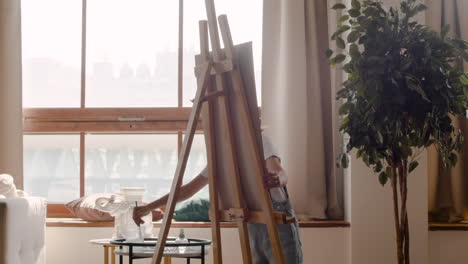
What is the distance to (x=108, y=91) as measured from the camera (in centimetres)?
511

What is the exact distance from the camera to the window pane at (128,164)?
16.5ft

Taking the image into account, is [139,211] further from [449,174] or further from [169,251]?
[449,174]

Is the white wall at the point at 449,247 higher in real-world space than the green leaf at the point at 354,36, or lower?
lower

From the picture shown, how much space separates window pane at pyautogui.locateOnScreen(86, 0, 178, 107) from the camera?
5090 mm

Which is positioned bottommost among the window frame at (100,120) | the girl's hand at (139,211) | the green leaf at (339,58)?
the girl's hand at (139,211)

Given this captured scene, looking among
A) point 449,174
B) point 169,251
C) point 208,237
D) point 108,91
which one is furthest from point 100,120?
point 449,174

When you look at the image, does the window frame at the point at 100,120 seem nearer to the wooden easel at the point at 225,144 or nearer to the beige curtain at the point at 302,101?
the beige curtain at the point at 302,101

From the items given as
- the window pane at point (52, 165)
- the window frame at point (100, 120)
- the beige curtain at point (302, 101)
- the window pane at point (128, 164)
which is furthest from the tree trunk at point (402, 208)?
the window pane at point (52, 165)

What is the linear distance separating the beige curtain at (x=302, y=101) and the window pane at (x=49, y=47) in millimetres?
1374

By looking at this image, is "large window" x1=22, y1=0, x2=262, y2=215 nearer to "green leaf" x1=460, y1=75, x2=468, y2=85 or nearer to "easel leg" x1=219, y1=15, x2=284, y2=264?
"green leaf" x1=460, y1=75, x2=468, y2=85

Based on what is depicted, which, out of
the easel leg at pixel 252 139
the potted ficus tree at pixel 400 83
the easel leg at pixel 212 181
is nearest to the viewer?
the easel leg at pixel 252 139

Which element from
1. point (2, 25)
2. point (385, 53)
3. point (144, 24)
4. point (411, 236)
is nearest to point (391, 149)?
point (385, 53)

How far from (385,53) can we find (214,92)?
1306 mm

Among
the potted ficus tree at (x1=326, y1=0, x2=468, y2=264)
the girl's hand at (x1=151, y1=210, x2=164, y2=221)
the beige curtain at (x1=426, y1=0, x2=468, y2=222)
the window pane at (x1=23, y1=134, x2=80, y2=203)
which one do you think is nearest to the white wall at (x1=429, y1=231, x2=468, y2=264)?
the beige curtain at (x1=426, y1=0, x2=468, y2=222)
